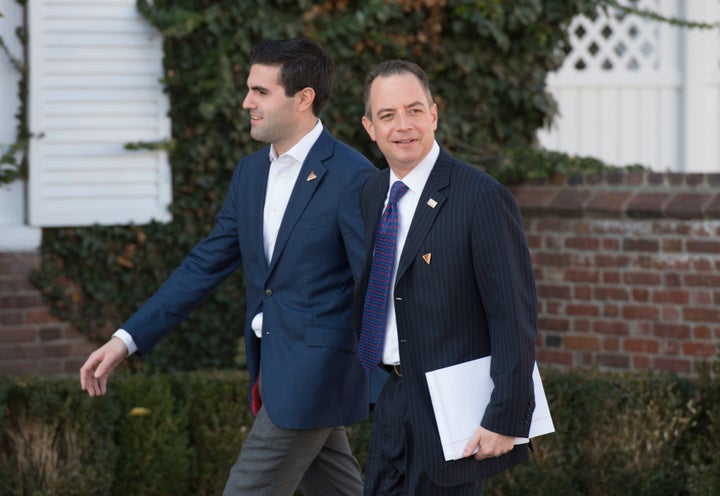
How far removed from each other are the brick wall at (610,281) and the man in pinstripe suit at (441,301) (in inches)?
133

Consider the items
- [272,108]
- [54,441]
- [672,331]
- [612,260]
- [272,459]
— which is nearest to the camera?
[272,459]

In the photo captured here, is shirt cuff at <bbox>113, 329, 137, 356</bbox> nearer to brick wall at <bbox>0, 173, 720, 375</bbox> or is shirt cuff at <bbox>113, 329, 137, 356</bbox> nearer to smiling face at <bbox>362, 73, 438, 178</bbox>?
smiling face at <bbox>362, 73, 438, 178</bbox>

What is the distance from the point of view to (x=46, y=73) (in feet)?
20.8

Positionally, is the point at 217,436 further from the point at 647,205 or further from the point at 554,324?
the point at 647,205

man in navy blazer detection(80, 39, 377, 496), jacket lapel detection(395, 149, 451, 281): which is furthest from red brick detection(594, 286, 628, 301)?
jacket lapel detection(395, 149, 451, 281)

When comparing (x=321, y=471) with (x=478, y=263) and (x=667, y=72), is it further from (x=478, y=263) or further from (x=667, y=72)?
(x=667, y=72)

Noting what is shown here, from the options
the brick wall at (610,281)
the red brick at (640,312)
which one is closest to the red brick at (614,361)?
the brick wall at (610,281)

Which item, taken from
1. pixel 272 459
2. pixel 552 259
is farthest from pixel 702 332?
pixel 272 459

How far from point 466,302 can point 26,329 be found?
4.03 meters

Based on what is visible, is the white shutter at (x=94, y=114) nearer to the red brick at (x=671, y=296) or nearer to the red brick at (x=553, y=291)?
the red brick at (x=553, y=291)

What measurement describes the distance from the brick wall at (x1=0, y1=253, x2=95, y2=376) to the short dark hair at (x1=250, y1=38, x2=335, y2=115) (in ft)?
10.2

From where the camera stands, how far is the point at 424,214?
9.82ft

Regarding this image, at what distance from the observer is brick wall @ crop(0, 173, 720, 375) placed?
6121 millimetres

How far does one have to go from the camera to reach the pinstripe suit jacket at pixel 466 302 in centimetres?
283
